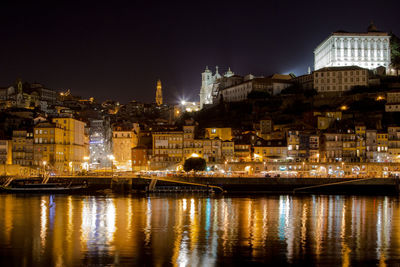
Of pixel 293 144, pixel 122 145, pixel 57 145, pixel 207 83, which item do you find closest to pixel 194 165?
pixel 293 144

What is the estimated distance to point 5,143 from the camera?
72.5 m

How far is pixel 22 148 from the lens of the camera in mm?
71938

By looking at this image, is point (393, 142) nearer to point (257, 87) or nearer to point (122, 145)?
point (257, 87)

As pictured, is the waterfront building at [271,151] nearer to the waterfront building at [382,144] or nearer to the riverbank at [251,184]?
the riverbank at [251,184]

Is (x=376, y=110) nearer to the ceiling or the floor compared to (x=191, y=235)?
nearer to the ceiling

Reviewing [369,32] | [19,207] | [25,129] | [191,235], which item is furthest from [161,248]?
[369,32]

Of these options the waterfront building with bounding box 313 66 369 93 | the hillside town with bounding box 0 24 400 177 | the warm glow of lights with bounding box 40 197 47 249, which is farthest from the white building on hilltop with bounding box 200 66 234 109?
the warm glow of lights with bounding box 40 197 47 249

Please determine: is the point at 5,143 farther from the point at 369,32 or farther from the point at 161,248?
the point at 369,32

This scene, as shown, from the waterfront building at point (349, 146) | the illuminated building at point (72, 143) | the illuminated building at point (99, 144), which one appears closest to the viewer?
the waterfront building at point (349, 146)

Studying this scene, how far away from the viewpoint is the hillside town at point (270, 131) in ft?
235

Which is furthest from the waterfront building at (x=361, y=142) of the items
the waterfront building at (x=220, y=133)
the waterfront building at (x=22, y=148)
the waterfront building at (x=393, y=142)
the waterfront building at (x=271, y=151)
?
the waterfront building at (x=22, y=148)

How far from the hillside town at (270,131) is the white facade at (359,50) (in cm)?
20

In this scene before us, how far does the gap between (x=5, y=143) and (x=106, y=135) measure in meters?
30.6

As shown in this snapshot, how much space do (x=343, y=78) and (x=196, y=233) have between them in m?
72.1
